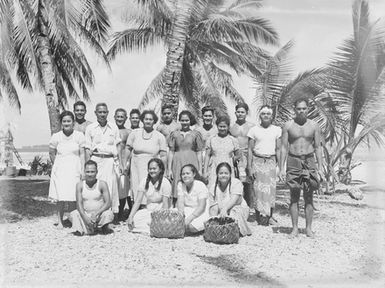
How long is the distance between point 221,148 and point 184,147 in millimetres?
513

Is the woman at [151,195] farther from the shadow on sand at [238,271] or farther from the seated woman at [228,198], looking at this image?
the shadow on sand at [238,271]

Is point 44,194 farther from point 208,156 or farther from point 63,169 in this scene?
point 208,156

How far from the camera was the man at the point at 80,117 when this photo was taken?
6832mm

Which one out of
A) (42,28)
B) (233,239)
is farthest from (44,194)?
(233,239)

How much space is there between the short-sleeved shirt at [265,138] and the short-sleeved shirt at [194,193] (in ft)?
3.23

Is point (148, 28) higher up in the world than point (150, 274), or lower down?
higher up

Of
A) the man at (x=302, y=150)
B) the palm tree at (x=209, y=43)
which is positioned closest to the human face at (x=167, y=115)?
the man at (x=302, y=150)

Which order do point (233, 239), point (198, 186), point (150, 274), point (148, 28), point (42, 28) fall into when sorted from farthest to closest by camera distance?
point (148, 28), point (42, 28), point (198, 186), point (233, 239), point (150, 274)

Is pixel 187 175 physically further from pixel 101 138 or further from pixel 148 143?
pixel 101 138

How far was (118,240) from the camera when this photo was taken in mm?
5930

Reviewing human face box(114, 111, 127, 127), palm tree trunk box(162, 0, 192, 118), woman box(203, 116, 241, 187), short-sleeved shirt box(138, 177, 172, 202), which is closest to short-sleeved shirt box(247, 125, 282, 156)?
woman box(203, 116, 241, 187)

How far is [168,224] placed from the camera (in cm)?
596

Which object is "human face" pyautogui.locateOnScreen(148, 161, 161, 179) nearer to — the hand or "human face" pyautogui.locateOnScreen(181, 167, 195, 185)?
"human face" pyautogui.locateOnScreen(181, 167, 195, 185)

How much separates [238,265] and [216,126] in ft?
8.15
